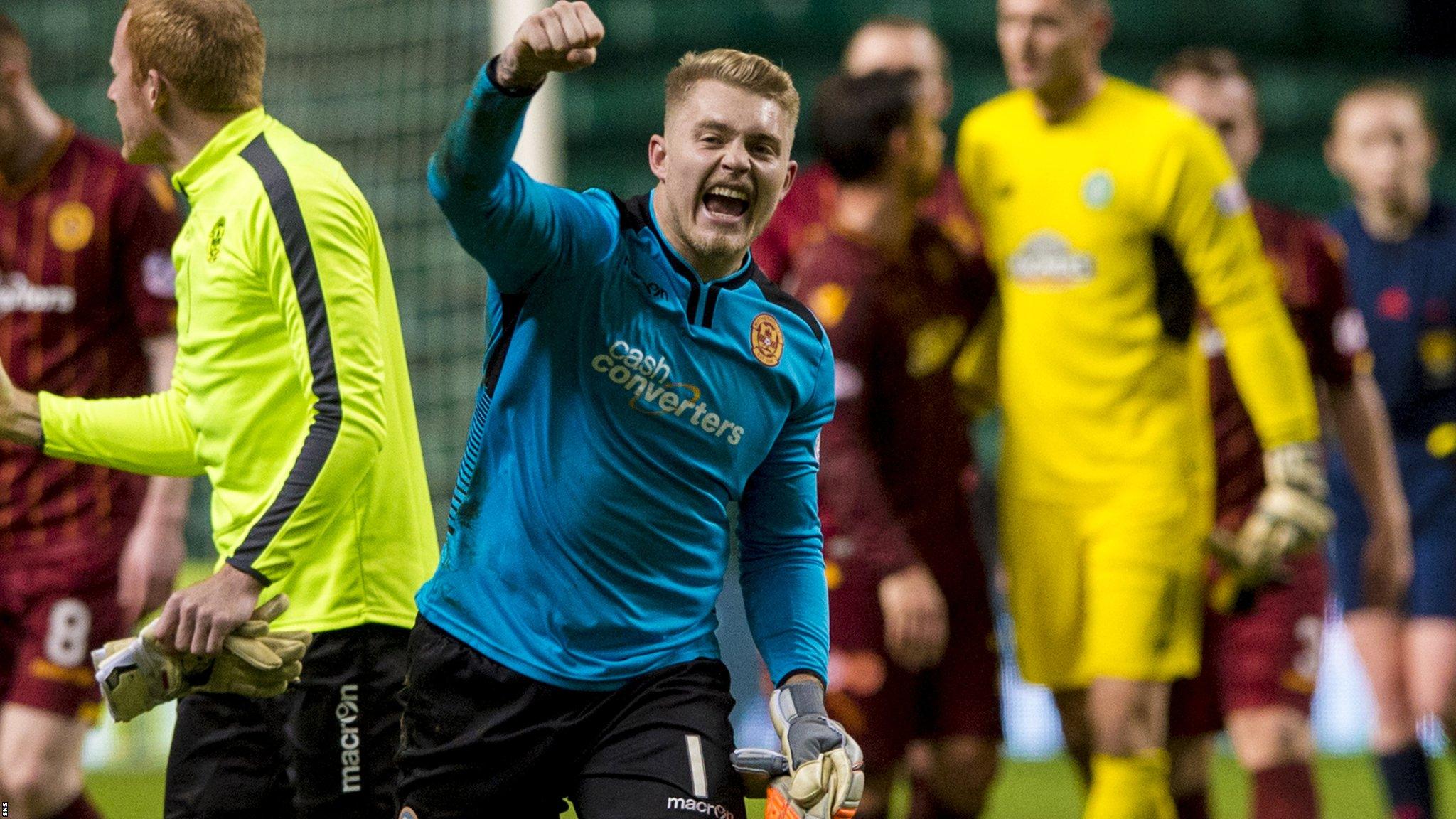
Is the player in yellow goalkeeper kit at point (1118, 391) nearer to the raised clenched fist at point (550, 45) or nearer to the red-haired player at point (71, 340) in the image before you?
the red-haired player at point (71, 340)

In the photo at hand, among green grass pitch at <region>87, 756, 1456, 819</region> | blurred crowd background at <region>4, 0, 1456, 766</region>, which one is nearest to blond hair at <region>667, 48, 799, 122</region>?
green grass pitch at <region>87, 756, 1456, 819</region>

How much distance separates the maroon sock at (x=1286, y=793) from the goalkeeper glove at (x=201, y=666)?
124 inches

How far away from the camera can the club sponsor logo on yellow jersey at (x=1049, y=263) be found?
17.2 ft

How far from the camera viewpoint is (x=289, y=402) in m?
3.43

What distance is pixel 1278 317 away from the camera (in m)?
5.14

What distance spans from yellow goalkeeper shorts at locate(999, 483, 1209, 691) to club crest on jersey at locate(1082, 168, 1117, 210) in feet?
2.61

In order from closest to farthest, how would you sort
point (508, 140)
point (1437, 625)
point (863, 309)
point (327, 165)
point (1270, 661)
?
point (508, 140), point (327, 165), point (863, 309), point (1270, 661), point (1437, 625)

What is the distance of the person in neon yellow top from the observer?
132 inches

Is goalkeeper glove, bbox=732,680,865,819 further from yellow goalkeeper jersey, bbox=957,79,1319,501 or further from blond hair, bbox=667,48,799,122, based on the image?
yellow goalkeeper jersey, bbox=957,79,1319,501

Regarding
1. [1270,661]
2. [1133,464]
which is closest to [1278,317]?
[1133,464]

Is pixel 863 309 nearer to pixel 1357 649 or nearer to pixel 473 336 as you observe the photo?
pixel 1357 649

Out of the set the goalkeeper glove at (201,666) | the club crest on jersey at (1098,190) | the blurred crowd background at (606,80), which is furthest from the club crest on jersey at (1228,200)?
the blurred crowd background at (606,80)

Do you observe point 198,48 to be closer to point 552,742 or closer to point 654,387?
point 654,387

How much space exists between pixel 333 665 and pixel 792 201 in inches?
102
